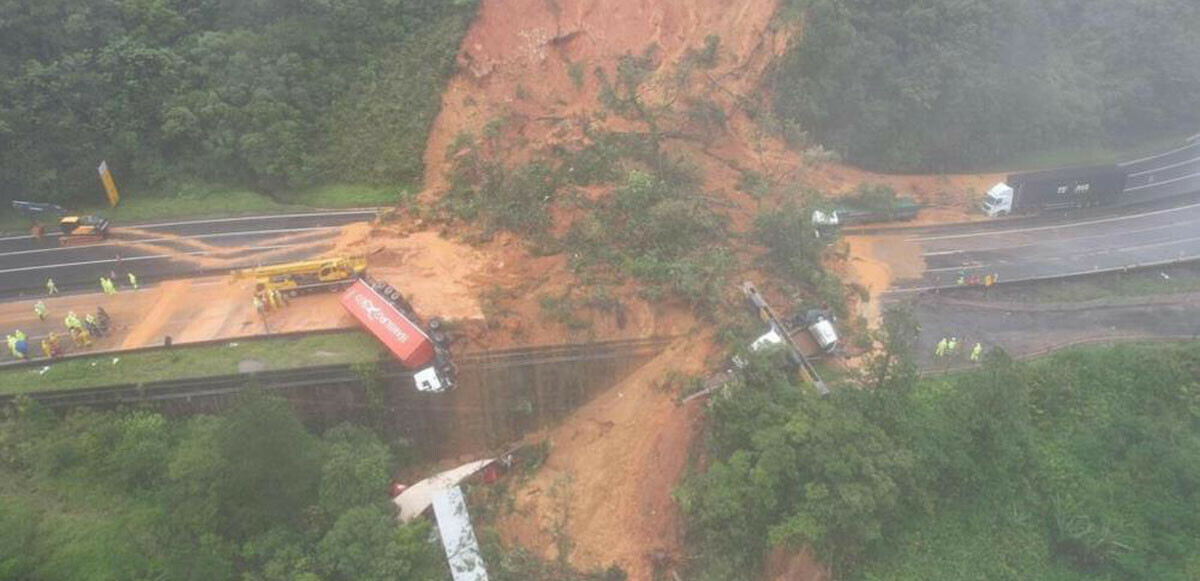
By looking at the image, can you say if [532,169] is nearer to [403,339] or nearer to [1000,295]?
[403,339]

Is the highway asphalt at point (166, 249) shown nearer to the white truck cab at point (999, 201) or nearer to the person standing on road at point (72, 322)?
the person standing on road at point (72, 322)

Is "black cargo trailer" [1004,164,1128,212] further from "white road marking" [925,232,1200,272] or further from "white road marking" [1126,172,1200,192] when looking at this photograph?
"white road marking" [1126,172,1200,192]

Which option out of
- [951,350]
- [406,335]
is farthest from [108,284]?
[951,350]

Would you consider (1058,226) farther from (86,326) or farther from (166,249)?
(86,326)

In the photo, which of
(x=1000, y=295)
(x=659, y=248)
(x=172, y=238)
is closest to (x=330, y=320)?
(x=172, y=238)

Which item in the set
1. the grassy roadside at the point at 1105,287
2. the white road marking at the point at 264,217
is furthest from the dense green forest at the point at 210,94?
the grassy roadside at the point at 1105,287

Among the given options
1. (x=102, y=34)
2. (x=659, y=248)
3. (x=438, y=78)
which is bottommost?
(x=659, y=248)
